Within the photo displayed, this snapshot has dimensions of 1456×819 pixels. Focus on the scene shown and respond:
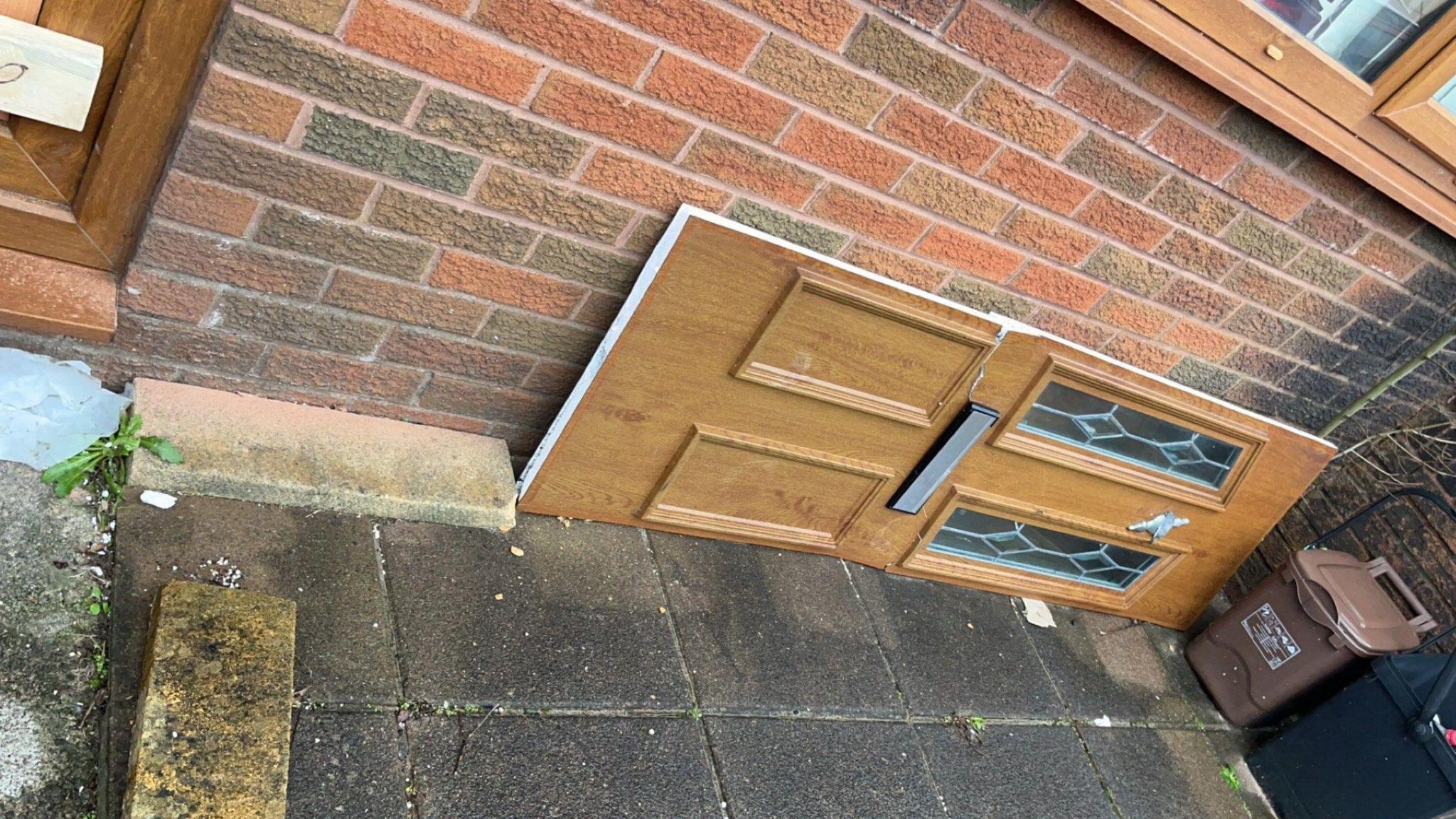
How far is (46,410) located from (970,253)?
2419mm

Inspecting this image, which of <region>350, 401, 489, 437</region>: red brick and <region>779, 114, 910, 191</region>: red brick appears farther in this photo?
<region>350, 401, 489, 437</region>: red brick

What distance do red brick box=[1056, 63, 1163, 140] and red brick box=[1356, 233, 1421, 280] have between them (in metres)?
1.07

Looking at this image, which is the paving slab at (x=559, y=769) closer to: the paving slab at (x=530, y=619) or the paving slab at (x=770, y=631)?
the paving slab at (x=530, y=619)

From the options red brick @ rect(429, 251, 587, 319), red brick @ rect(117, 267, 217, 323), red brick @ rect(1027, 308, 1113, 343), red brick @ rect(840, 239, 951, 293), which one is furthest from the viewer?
red brick @ rect(1027, 308, 1113, 343)

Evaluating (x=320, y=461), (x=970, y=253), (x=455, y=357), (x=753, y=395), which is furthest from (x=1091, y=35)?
(x=320, y=461)

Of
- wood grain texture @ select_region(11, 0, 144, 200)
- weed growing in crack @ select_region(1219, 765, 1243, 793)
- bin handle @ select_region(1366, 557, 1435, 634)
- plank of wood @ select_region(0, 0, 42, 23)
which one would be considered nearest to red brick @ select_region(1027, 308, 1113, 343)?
bin handle @ select_region(1366, 557, 1435, 634)

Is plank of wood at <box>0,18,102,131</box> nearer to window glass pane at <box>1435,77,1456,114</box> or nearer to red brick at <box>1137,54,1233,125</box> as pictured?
red brick at <box>1137,54,1233,125</box>

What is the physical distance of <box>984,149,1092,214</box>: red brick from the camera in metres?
2.86

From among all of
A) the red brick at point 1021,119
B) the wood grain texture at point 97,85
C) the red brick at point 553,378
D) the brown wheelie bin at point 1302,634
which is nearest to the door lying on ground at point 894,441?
the red brick at point 553,378

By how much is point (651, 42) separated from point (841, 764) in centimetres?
199

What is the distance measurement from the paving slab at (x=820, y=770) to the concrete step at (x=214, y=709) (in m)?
1.12

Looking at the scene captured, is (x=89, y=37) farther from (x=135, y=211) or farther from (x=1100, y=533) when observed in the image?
(x=1100, y=533)

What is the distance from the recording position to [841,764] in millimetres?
2953

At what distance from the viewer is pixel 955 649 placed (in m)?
3.63
